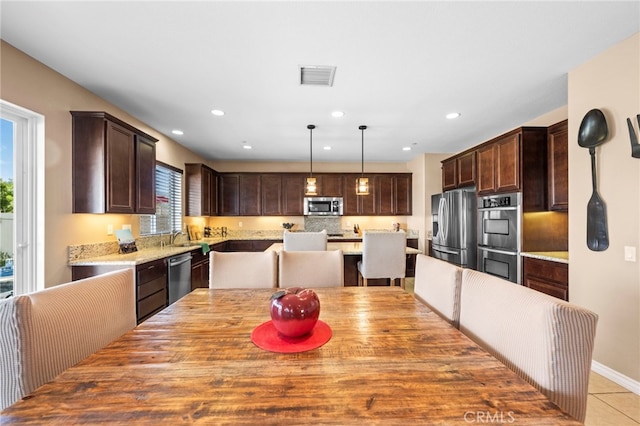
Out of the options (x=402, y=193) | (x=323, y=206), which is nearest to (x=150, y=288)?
(x=323, y=206)

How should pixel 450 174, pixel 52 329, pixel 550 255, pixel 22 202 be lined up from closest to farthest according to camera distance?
pixel 52 329
pixel 22 202
pixel 550 255
pixel 450 174

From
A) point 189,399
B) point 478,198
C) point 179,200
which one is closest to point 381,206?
point 478,198

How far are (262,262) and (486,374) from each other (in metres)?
1.46

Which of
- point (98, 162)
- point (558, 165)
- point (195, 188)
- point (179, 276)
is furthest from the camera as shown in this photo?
point (195, 188)

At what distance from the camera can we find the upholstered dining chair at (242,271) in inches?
74.9

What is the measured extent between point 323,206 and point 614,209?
4.41 metres

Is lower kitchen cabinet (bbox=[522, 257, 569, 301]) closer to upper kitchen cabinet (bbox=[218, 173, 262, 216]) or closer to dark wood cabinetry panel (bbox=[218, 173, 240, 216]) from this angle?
upper kitchen cabinet (bbox=[218, 173, 262, 216])

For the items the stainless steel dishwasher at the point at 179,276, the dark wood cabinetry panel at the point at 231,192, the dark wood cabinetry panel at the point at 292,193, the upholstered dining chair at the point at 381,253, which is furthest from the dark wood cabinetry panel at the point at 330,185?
the stainless steel dishwasher at the point at 179,276

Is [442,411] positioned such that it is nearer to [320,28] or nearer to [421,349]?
[421,349]

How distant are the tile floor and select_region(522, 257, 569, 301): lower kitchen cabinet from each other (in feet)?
2.17

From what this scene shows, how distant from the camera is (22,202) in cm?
214
